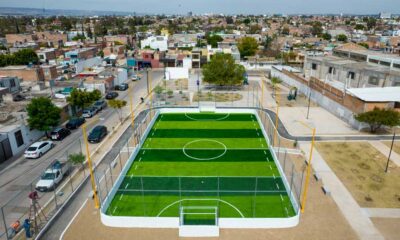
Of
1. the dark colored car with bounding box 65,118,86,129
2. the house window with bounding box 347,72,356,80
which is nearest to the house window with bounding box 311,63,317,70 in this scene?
the house window with bounding box 347,72,356,80

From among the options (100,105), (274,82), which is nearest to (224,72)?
(274,82)

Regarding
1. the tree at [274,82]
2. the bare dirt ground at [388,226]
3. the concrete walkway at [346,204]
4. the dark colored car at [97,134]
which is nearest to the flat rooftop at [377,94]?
the concrete walkway at [346,204]

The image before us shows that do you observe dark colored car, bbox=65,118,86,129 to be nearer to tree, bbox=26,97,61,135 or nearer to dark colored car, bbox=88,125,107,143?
tree, bbox=26,97,61,135

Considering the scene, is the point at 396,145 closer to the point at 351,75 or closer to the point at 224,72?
the point at 351,75

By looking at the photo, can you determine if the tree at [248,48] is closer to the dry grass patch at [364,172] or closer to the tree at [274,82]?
the tree at [274,82]

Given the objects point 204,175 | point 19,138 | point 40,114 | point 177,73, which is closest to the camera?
point 204,175

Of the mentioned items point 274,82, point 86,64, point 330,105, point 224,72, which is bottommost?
point 330,105
